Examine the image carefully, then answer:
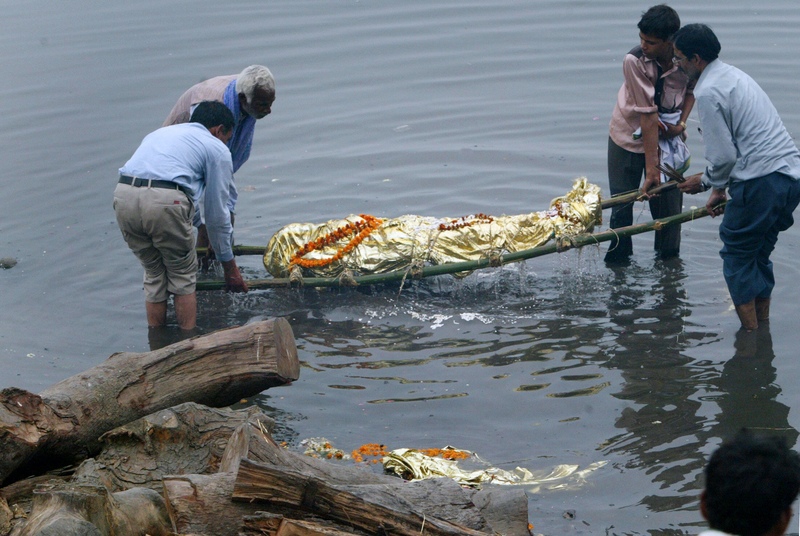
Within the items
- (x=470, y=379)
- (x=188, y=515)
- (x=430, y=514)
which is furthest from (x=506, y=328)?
(x=188, y=515)

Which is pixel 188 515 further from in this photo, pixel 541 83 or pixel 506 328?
pixel 541 83

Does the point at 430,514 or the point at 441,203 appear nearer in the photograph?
the point at 430,514

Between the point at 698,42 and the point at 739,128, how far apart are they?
643 millimetres

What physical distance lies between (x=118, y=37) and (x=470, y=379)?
1183 centimetres

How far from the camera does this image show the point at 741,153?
6176 mm

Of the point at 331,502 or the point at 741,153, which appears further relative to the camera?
the point at 741,153

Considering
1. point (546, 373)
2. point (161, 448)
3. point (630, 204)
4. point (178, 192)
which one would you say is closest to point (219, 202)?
point (178, 192)

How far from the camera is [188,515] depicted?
3908 mm

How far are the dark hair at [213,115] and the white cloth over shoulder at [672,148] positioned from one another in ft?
10.4

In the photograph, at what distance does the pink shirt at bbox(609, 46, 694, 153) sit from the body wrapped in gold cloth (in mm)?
521

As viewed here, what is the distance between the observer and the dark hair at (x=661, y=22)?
6.58 meters

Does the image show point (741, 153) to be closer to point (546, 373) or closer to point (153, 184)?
point (546, 373)

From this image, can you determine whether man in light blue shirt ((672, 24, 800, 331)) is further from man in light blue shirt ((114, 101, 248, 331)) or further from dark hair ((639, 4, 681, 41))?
man in light blue shirt ((114, 101, 248, 331))

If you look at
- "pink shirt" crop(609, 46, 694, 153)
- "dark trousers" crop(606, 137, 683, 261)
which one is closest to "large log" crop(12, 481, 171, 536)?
"dark trousers" crop(606, 137, 683, 261)
